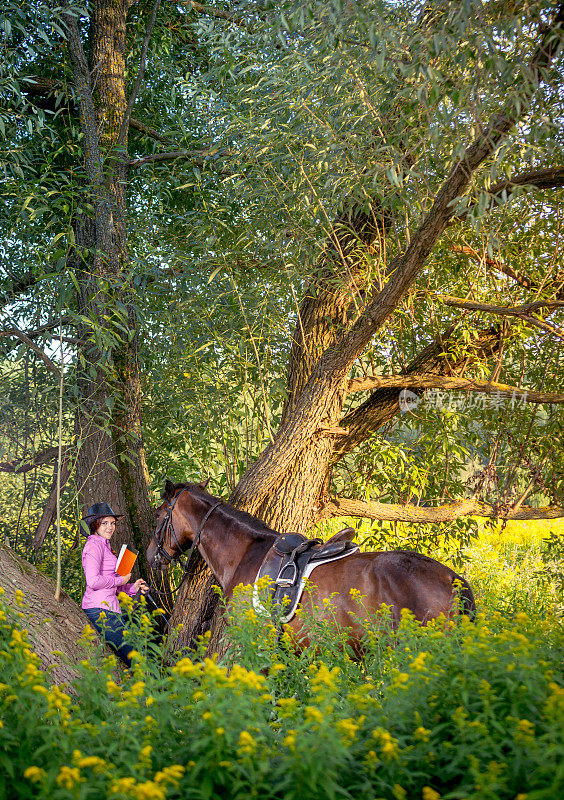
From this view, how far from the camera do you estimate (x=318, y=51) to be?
4066 millimetres

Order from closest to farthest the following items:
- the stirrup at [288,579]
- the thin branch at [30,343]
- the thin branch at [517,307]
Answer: the stirrup at [288,579] < the thin branch at [517,307] < the thin branch at [30,343]

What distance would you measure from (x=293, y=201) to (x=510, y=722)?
4.30m

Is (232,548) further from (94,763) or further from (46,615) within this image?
(94,763)

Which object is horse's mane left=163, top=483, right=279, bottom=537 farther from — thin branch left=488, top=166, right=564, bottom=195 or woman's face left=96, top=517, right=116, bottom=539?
thin branch left=488, top=166, right=564, bottom=195

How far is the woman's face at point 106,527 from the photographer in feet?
17.6

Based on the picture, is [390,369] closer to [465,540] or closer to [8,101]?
[465,540]

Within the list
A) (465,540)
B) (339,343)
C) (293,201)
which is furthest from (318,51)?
(465,540)

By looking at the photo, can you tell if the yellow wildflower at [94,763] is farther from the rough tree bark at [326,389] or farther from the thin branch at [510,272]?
the thin branch at [510,272]

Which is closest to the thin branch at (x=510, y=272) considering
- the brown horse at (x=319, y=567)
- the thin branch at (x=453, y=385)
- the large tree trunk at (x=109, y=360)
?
the thin branch at (x=453, y=385)

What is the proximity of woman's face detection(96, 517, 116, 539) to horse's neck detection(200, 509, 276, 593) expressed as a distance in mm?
1023

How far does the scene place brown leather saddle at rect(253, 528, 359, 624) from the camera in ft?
13.1

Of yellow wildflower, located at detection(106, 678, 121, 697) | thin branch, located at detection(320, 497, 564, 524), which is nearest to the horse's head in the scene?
thin branch, located at detection(320, 497, 564, 524)

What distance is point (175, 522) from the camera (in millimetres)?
4996

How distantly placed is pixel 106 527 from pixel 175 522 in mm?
763
